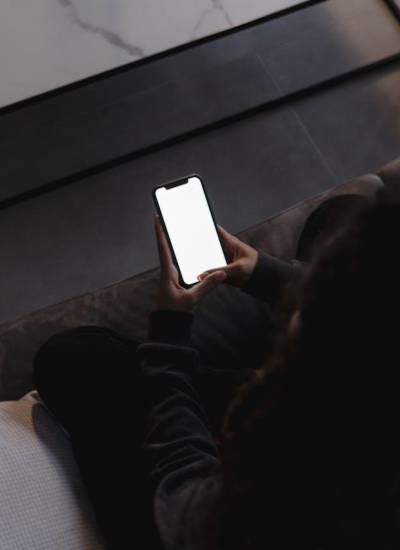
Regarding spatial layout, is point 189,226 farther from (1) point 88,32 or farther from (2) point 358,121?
(2) point 358,121

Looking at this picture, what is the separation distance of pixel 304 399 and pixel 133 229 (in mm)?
905

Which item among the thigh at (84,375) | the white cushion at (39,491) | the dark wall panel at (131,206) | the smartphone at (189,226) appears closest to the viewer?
the white cushion at (39,491)

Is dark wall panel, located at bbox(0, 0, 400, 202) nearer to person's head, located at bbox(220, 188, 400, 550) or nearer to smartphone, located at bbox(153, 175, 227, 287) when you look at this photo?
smartphone, located at bbox(153, 175, 227, 287)

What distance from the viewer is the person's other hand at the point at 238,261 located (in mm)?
824

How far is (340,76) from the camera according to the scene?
139 centimetres

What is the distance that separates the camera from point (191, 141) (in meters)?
1.36

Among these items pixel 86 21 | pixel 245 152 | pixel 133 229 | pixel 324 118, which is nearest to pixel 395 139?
pixel 324 118

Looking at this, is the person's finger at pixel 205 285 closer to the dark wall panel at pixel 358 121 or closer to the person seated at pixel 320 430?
the person seated at pixel 320 430

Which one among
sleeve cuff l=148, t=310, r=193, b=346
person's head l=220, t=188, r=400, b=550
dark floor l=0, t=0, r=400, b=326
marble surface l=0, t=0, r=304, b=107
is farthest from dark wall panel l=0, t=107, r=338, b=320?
person's head l=220, t=188, r=400, b=550

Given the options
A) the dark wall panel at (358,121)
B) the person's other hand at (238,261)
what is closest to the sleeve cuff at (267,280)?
the person's other hand at (238,261)

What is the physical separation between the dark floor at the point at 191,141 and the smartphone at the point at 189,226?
0.41 metres

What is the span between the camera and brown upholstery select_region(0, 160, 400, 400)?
2.81ft

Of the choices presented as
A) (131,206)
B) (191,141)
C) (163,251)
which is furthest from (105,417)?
(191,141)

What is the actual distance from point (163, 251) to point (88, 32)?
40cm
